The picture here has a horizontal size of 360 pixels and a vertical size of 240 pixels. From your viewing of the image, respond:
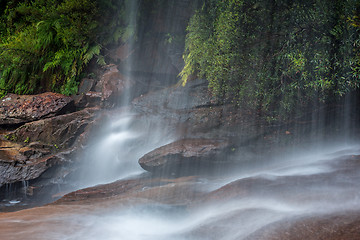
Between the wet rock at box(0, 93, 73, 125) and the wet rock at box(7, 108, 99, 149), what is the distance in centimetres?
43

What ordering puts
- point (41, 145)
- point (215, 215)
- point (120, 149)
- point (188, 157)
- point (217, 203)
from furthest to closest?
point (41, 145) → point (120, 149) → point (188, 157) → point (217, 203) → point (215, 215)

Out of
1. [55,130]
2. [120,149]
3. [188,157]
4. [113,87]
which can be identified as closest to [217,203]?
[188,157]

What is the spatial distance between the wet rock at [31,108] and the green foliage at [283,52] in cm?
490

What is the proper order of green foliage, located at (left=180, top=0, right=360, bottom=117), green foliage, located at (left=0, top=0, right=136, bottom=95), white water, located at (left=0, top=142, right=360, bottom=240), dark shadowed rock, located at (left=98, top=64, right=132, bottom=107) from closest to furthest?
1. white water, located at (left=0, top=142, right=360, bottom=240)
2. green foliage, located at (left=180, top=0, right=360, bottom=117)
3. dark shadowed rock, located at (left=98, top=64, right=132, bottom=107)
4. green foliage, located at (left=0, top=0, right=136, bottom=95)

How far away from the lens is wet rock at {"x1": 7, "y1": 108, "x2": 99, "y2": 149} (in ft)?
25.6

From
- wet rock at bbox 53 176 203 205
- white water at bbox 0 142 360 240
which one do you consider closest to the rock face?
wet rock at bbox 53 176 203 205

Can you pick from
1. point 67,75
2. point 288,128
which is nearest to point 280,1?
point 288,128

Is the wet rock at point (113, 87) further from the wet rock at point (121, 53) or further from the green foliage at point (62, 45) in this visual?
the green foliage at point (62, 45)

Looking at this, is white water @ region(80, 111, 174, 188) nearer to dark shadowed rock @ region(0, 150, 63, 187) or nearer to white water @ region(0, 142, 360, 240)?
dark shadowed rock @ region(0, 150, 63, 187)

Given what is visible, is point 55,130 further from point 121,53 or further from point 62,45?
point 62,45

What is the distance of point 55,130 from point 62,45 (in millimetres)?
4469

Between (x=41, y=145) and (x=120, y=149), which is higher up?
(x=41, y=145)

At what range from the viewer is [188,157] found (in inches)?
225

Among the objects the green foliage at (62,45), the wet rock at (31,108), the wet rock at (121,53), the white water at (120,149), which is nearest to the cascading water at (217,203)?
the white water at (120,149)
